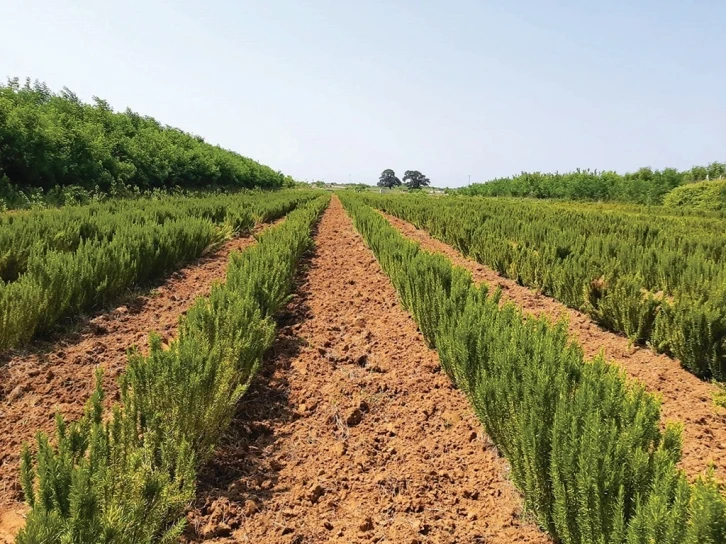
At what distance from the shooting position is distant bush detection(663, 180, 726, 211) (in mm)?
24203

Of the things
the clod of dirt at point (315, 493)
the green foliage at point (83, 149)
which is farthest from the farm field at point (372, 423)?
the green foliage at point (83, 149)

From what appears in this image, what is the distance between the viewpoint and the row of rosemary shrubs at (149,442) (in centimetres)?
→ 147

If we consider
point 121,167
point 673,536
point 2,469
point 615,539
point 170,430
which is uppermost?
point 121,167

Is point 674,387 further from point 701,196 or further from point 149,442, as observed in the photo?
point 701,196

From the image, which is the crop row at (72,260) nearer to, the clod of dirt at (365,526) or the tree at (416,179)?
the clod of dirt at (365,526)

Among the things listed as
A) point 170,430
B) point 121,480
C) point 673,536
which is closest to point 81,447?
point 121,480

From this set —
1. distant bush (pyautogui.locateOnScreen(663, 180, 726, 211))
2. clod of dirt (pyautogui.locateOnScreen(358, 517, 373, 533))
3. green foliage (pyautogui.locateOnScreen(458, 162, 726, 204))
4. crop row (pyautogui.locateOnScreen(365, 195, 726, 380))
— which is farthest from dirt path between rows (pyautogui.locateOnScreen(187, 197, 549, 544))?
green foliage (pyautogui.locateOnScreen(458, 162, 726, 204))

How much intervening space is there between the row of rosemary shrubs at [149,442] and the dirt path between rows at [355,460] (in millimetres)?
271

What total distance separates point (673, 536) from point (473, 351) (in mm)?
1654

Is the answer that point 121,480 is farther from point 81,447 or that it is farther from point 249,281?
point 249,281

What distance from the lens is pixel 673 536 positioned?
1.28 meters

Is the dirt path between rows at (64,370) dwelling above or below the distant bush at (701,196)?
below

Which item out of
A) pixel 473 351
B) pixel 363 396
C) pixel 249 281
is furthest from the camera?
pixel 249 281

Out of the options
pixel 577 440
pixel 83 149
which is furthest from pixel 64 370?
pixel 83 149
